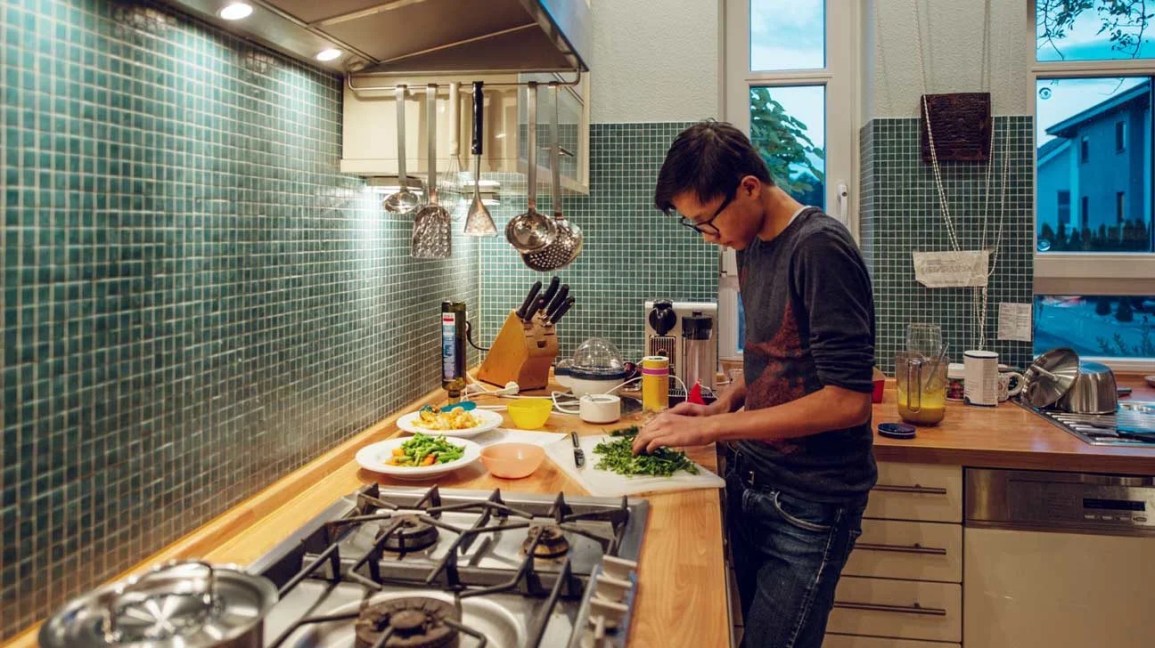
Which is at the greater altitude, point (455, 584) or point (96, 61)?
point (96, 61)

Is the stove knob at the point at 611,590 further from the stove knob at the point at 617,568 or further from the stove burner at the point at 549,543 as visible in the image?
the stove burner at the point at 549,543

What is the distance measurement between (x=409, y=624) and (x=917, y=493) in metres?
1.59

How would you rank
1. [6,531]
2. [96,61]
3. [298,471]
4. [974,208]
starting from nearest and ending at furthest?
[6,531]
[96,61]
[298,471]
[974,208]

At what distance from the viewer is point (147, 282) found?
1.10 m

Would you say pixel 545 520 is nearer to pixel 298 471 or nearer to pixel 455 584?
pixel 455 584

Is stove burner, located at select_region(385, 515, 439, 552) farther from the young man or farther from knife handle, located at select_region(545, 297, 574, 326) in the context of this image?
knife handle, located at select_region(545, 297, 574, 326)

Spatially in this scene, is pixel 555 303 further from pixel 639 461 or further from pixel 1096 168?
pixel 1096 168

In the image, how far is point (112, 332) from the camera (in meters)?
1.04

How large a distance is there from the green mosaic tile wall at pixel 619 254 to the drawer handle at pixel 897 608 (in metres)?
1.08

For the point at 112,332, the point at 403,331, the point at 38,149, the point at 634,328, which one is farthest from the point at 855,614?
the point at 38,149

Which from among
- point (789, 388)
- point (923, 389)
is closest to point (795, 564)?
point (789, 388)

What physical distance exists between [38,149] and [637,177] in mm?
2022

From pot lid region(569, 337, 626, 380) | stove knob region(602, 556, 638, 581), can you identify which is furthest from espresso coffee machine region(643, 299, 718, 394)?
stove knob region(602, 556, 638, 581)

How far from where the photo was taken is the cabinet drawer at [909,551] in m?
2.02
